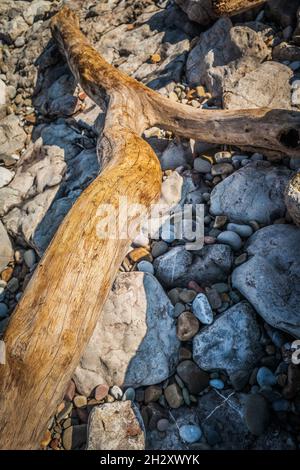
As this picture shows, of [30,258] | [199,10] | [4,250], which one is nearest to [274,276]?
[30,258]

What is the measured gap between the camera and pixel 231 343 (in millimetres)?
2666

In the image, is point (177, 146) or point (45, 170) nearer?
point (177, 146)

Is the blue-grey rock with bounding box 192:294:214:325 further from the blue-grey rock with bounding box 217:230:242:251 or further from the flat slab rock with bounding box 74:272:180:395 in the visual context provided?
the blue-grey rock with bounding box 217:230:242:251

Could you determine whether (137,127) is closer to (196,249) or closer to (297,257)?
(196,249)

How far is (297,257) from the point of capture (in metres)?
2.76

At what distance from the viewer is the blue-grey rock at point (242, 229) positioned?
3164 millimetres

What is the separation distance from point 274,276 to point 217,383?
0.99 metres

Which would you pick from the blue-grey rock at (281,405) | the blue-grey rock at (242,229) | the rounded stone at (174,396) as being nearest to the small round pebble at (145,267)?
the blue-grey rock at (242,229)

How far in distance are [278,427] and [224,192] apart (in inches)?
84.5

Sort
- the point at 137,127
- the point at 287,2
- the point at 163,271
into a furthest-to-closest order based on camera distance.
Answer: the point at 287,2 < the point at 137,127 < the point at 163,271

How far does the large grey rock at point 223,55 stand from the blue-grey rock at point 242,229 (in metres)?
2.20

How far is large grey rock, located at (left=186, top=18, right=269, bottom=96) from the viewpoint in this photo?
14.3 feet

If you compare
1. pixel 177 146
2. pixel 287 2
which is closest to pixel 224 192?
pixel 177 146

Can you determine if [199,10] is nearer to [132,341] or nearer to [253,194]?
[253,194]
